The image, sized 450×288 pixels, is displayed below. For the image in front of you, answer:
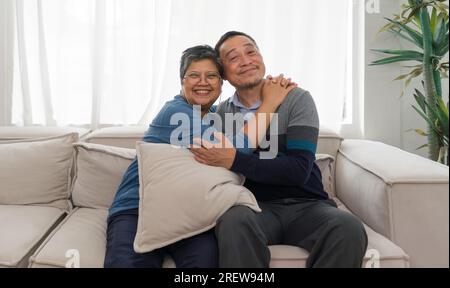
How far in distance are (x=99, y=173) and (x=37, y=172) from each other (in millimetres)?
259

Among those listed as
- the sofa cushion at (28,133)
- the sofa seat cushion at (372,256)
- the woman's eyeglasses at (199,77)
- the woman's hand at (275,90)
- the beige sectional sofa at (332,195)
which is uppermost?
the woman's eyeglasses at (199,77)

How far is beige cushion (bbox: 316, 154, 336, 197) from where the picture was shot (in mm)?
1879

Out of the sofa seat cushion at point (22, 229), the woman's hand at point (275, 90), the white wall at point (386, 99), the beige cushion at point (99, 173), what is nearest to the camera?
the sofa seat cushion at point (22, 229)

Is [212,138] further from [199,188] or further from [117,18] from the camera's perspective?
[117,18]

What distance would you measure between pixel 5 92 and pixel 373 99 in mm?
1969

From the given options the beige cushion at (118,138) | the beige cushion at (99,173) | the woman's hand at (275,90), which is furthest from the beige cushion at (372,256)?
the beige cushion at (118,138)

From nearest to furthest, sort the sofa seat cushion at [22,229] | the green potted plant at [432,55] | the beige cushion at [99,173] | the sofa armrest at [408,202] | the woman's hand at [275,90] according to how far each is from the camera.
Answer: the sofa armrest at [408,202] → the sofa seat cushion at [22,229] → the woman's hand at [275,90] → the beige cushion at [99,173] → the green potted plant at [432,55]

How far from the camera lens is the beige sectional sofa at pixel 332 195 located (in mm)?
1280

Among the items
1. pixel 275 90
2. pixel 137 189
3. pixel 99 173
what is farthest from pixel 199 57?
pixel 99 173

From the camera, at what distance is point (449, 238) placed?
0.99 meters

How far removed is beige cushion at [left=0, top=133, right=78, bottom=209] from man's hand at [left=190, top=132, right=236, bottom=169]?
73 cm

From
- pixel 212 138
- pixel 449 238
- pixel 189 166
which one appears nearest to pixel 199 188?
pixel 189 166

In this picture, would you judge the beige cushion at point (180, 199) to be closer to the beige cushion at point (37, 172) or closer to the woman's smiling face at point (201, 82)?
the woman's smiling face at point (201, 82)

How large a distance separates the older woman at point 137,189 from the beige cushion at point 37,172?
0.43 m
